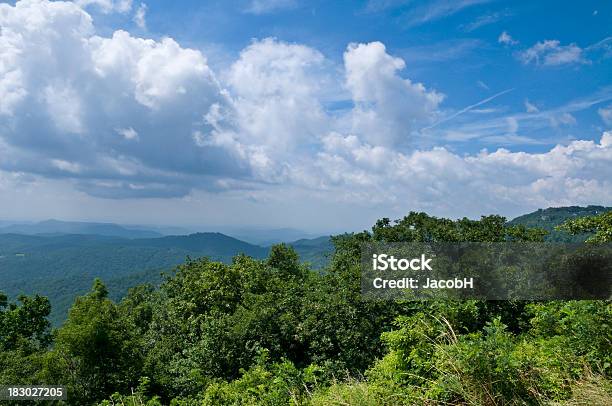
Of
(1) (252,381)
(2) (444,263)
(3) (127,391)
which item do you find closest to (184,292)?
(3) (127,391)

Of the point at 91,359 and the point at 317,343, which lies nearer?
the point at 317,343

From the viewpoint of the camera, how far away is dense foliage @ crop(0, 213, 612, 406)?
5.13 meters

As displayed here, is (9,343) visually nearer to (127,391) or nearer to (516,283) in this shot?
(127,391)

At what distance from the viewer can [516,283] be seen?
16688 millimetres

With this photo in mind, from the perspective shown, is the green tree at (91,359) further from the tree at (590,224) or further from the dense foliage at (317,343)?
the tree at (590,224)

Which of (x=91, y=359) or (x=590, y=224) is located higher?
(x=590, y=224)

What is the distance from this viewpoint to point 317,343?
1550 cm

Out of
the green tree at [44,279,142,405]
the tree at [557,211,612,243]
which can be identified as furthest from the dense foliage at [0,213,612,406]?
the tree at [557,211,612,243]

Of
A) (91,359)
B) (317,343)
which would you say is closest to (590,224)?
(317,343)

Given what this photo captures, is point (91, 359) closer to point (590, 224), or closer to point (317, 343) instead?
point (317, 343)

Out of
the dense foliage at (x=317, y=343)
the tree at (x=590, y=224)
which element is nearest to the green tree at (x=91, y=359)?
the dense foliage at (x=317, y=343)

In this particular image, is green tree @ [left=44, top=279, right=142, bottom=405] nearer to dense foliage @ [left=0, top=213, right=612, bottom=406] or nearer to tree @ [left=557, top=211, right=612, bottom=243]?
dense foliage @ [left=0, top=213, right=612, bottom=406]

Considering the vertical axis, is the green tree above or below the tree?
below

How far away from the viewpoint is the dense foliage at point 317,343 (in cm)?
513
